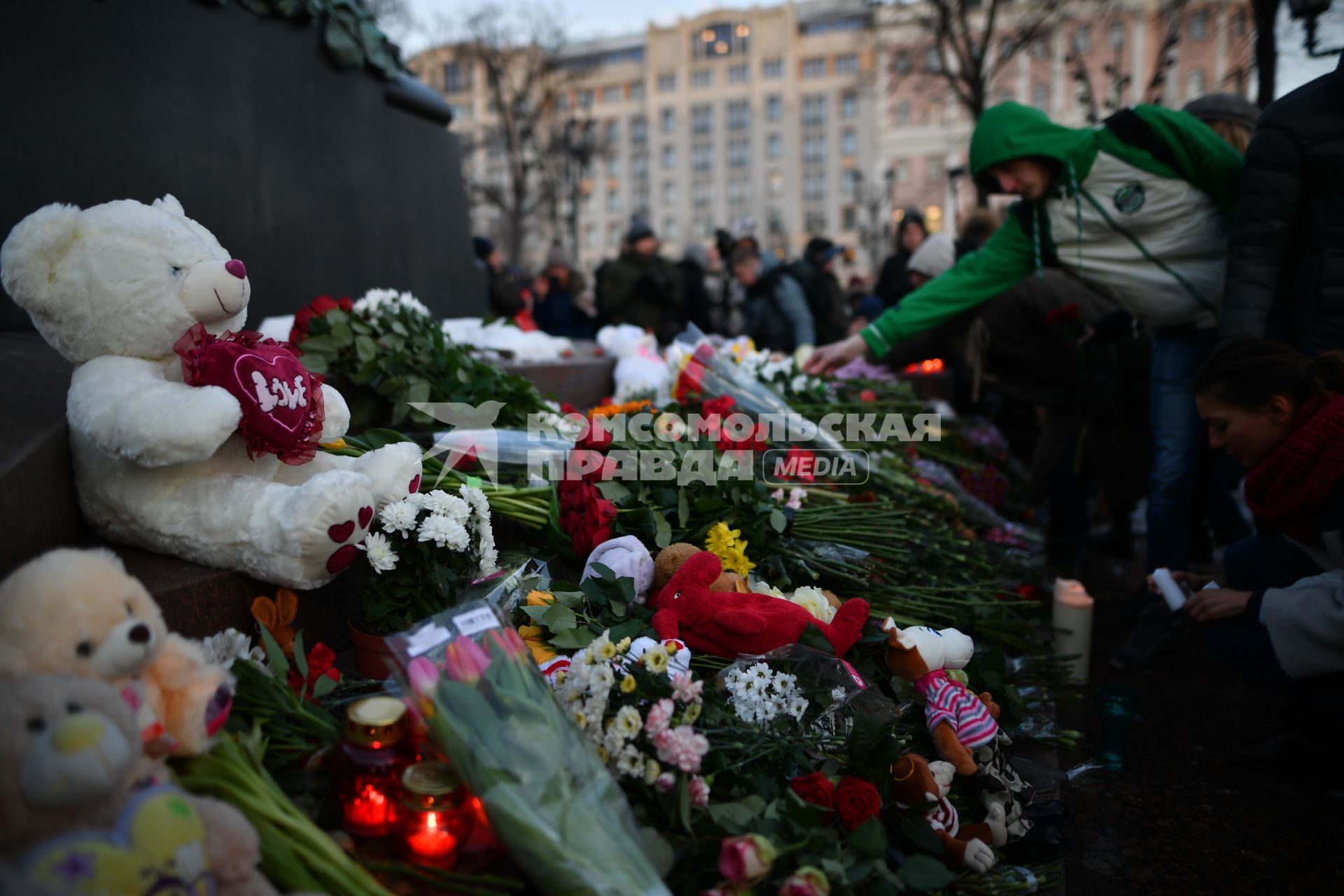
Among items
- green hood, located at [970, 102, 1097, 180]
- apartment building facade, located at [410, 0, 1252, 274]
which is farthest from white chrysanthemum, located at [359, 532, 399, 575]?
apartment building facade, located at [410, 0, 1252, 274]

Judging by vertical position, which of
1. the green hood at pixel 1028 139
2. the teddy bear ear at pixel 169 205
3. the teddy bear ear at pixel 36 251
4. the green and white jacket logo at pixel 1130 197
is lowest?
the teddy bear ear at pixel 36 251

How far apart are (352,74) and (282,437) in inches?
139

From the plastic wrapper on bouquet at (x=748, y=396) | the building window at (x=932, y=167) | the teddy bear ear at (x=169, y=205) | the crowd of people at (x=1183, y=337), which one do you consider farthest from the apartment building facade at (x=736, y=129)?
the teddy bear ear at (x=169, y=205)

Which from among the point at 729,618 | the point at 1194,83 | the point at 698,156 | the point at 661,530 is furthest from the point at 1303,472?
the point at 698,156

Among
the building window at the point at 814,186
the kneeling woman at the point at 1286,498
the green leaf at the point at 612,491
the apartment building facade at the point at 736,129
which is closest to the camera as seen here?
the kneeling woman at the point at 1286,498

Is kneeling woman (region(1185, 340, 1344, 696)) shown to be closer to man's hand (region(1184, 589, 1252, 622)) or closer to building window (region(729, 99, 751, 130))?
man's hand (region(1184, 589, 1252, 622))

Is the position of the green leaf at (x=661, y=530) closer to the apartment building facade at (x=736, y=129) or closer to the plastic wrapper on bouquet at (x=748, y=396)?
the plastic wrapper on bouquet at (x=748, y=396)

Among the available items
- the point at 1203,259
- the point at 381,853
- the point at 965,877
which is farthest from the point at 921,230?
the point at 381,853

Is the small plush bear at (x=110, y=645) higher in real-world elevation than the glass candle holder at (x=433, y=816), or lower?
higher

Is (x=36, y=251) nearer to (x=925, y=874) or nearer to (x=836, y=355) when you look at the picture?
(x=925, y=874)

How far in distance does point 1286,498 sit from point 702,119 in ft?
227

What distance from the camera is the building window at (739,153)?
66250mm

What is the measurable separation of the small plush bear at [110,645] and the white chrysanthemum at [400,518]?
622 mm

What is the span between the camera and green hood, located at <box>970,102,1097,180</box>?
3418 millimetres
